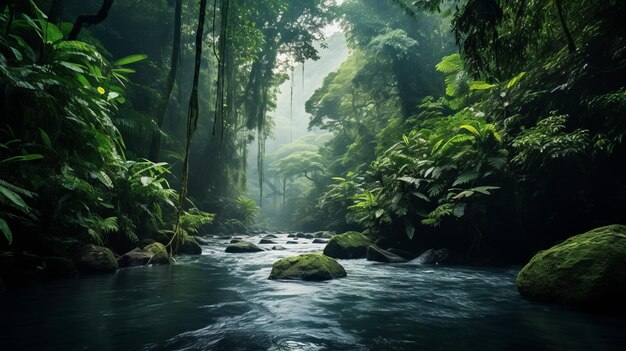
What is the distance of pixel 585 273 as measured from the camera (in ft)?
11.2

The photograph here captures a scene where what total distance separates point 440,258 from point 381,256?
1.35m

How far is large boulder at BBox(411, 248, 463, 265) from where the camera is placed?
756 cm

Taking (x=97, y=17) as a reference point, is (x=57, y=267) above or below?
below

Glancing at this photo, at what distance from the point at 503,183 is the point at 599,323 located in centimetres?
475

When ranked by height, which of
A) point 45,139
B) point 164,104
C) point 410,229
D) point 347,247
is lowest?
point 347,247

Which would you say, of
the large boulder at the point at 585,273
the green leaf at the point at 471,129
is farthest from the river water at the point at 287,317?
the green leaf at the point at 471,129

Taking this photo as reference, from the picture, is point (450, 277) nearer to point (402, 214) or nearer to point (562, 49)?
point (402, 214)

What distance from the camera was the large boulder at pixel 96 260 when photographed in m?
5.42

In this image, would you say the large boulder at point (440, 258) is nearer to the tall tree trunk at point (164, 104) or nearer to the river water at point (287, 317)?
the river water at point (287, 317)

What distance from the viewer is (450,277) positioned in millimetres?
5848

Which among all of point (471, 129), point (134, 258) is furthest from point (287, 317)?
point (471, 129)

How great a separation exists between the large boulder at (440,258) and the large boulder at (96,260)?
6.21 meters

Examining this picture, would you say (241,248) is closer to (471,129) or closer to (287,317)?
(287,317)

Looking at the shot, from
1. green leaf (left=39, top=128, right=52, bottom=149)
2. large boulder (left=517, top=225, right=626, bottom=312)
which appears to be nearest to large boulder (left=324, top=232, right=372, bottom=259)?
large boulder (left=517, top=225, right=626, bottom=312)
